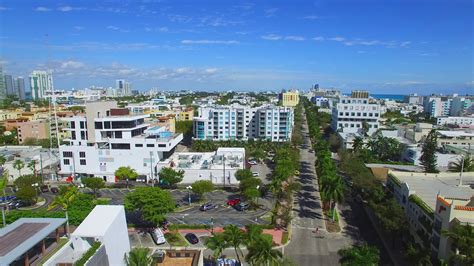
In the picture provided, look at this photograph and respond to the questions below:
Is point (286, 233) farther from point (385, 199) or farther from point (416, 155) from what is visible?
point (416, 155)

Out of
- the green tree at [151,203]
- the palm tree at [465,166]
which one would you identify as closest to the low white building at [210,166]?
the green tree at [151,203]

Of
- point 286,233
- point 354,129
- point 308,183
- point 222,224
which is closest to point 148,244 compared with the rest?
point 222,224

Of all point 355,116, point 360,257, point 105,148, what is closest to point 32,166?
point 105,148

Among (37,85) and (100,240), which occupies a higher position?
(37,85)

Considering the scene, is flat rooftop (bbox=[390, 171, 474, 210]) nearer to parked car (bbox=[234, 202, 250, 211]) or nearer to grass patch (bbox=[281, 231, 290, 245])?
grass patch (bbox=[281, 231, 290, 245])

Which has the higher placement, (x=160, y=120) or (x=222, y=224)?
(x=160, y=120)

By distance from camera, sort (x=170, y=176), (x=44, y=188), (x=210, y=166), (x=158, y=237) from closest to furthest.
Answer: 1. (x=158, y=237)
2. (x=170, y=176)
3. (x=44, y=188)
4. (x=210, y=166)

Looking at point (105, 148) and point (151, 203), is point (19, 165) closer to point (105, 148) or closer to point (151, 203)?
point (105, 148)

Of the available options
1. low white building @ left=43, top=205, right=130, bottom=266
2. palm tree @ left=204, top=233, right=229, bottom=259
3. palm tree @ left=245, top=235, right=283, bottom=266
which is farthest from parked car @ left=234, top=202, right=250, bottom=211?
palm tree @ left=245, top=235, right=283, bottom=266
